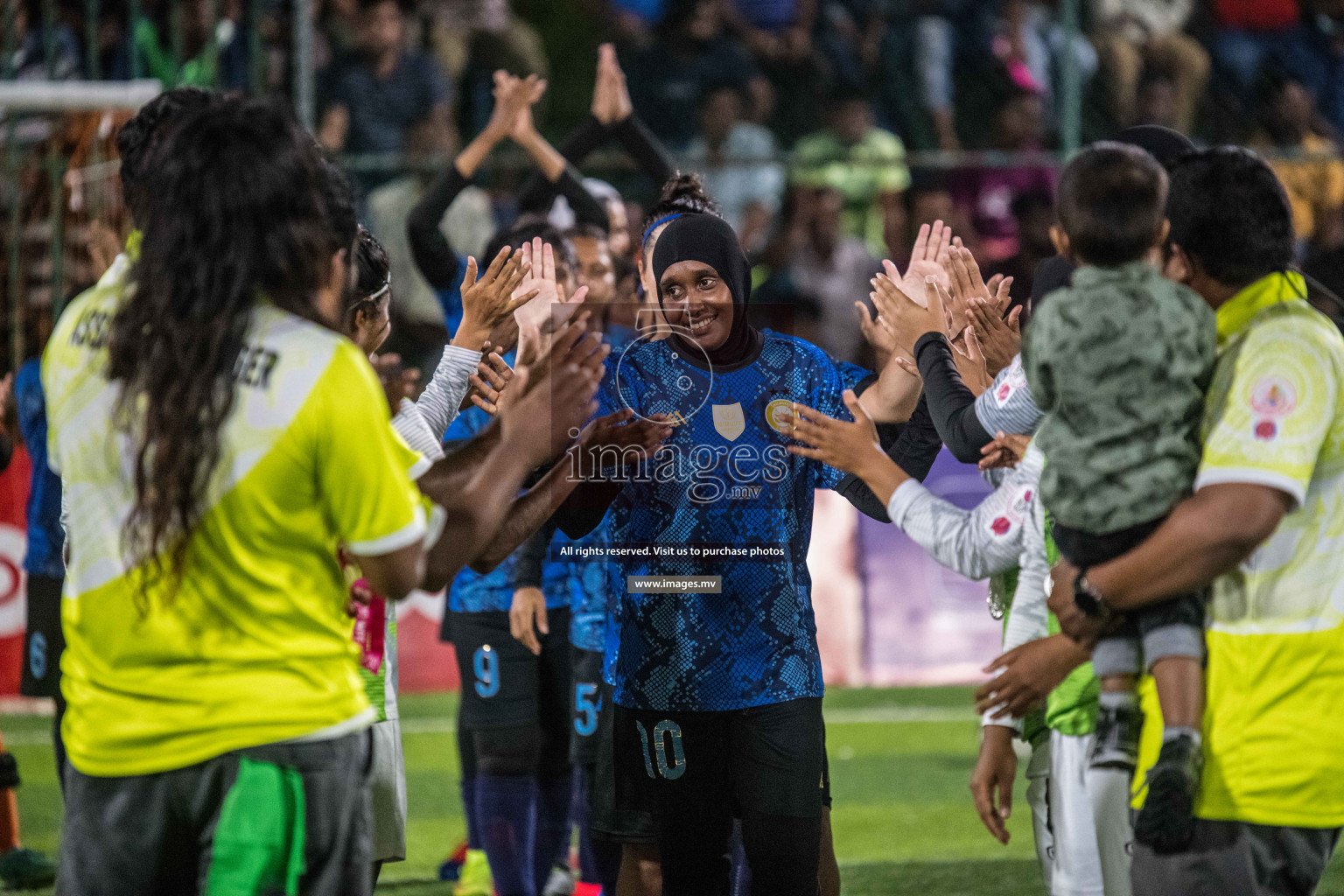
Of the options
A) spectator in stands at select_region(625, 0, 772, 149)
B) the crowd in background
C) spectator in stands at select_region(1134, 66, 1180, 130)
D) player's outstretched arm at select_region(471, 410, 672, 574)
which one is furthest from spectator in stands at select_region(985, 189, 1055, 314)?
player's outstretched arm at select_region(471, 410, 672, 574)

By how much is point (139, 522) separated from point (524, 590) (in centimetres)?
279

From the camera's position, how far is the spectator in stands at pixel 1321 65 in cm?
1177

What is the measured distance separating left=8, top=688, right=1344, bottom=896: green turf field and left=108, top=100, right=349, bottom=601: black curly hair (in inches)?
146

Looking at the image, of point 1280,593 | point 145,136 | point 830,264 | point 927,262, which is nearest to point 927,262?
point 927,262

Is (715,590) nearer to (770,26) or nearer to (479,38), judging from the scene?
(479,38)

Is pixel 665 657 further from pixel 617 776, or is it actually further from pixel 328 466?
pixel 328 466

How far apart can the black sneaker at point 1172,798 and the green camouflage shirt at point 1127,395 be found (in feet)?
1.34

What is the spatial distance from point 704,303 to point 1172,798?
178 cm

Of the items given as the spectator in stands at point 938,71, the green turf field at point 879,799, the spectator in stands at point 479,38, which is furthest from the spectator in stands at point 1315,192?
the spectator in stands at point 479,38

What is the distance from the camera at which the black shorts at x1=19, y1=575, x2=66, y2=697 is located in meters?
5.72

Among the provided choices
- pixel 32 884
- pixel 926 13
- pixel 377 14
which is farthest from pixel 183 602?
pixel 926 13

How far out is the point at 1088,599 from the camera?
2.69 m

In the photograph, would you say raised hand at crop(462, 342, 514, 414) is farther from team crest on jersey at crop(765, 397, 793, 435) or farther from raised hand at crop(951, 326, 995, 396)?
raised hand at crop(951, 326, 995, 396)

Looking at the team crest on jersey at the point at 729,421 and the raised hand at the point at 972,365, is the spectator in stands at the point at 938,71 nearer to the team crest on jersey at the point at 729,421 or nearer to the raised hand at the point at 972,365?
the raised hand at the point at 972,365
